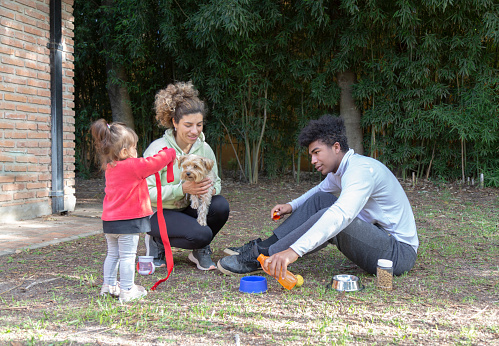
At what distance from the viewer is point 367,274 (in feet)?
9.79

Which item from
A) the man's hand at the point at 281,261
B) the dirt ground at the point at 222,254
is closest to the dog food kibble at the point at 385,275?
the dirt ground at the point at 222,254

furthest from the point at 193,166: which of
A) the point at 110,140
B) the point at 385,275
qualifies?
the point at 385,275

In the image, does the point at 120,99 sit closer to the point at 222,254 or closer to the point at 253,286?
the point at 222,254

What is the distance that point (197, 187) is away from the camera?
3.06m

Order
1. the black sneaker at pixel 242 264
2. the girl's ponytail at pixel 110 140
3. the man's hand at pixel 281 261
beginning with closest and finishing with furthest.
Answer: the man's hand at pixel 281 261 → the girl's ponytail at pixel 110 140 → the black sneaker at pixel 242 264

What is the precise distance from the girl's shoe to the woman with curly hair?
62 centimetres

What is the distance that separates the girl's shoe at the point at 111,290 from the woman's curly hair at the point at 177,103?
122cm

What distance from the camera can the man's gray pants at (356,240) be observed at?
2633mm

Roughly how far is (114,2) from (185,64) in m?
1.82

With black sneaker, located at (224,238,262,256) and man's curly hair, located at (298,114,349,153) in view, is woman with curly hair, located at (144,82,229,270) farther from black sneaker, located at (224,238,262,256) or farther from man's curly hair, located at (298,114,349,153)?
man's curly hair, located at (298,114,349,153)

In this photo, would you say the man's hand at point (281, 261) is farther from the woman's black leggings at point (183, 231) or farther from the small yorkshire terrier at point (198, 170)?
the small yorkshire terrier at point (198, 170)

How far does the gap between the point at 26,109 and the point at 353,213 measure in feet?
13.3

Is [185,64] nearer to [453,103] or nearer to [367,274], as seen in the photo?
[453,103]

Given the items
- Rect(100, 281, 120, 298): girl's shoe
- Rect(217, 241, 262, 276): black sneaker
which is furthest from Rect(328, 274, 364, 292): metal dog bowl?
Rect(100, 281, 120, 298): girl's shoe
